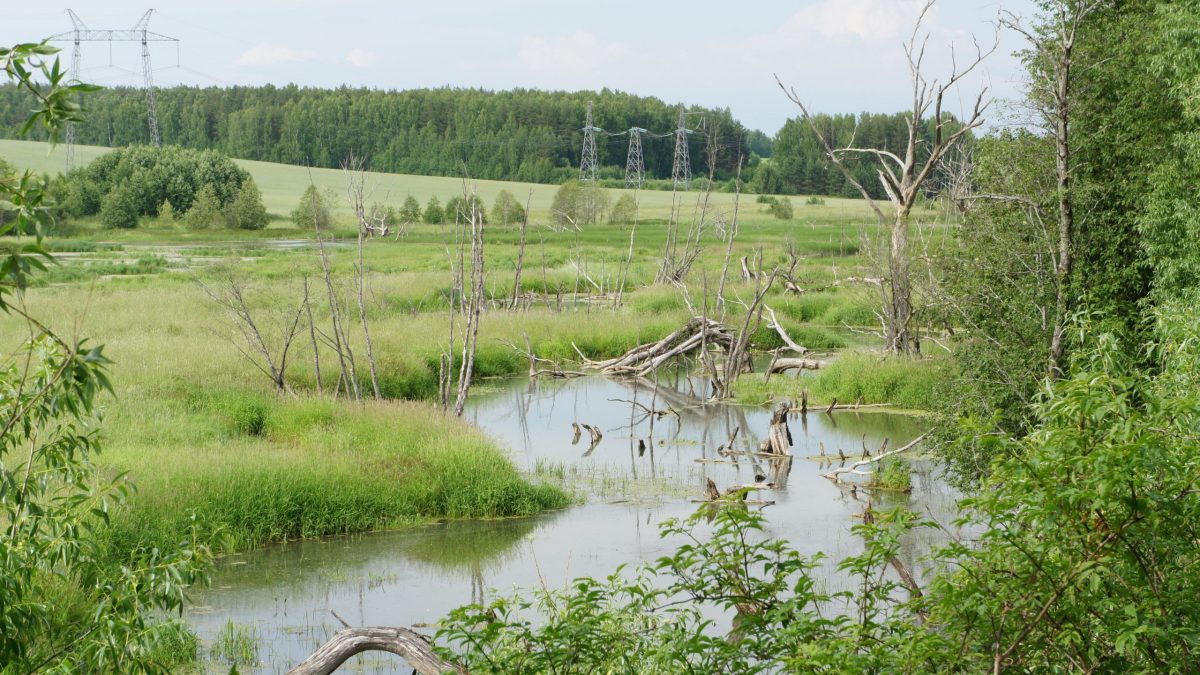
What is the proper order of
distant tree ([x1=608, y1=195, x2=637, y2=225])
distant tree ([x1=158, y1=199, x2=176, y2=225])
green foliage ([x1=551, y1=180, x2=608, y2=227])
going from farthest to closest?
distant tree ([x1=608, y1=195, x2=637, y2=225]) < distant tree ([x1=158, y1=199, x2=176, y2=225]) < green foliage ([x1=551, y1=180, x2=608, y2=227])

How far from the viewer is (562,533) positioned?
13664 mm

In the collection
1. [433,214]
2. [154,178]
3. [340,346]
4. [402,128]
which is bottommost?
[340,346]

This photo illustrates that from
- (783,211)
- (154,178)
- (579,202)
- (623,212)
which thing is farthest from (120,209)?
(783,211)

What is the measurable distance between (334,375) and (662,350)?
8260 mm

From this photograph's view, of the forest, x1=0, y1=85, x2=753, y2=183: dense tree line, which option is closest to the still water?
the forest

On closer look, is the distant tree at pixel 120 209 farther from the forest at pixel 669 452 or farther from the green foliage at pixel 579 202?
the forest at pixel 669 452

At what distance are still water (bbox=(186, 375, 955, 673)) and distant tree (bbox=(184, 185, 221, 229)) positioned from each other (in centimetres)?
4880

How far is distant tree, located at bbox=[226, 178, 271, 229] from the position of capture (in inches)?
2608

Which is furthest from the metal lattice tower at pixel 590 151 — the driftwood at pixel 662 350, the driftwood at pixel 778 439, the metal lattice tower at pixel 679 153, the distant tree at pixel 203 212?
the driftwood at pixel 778 439

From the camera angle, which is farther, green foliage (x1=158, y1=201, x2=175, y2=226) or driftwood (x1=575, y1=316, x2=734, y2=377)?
green foliage (x1=158, y1=201, x2=175, y2=226)

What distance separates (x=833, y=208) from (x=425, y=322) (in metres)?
60.0

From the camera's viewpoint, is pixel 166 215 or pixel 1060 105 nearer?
pixel 1060 105

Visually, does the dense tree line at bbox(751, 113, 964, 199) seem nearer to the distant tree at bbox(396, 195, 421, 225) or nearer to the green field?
the green field

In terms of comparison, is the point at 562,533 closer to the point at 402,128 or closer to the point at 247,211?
the point at 247,211
